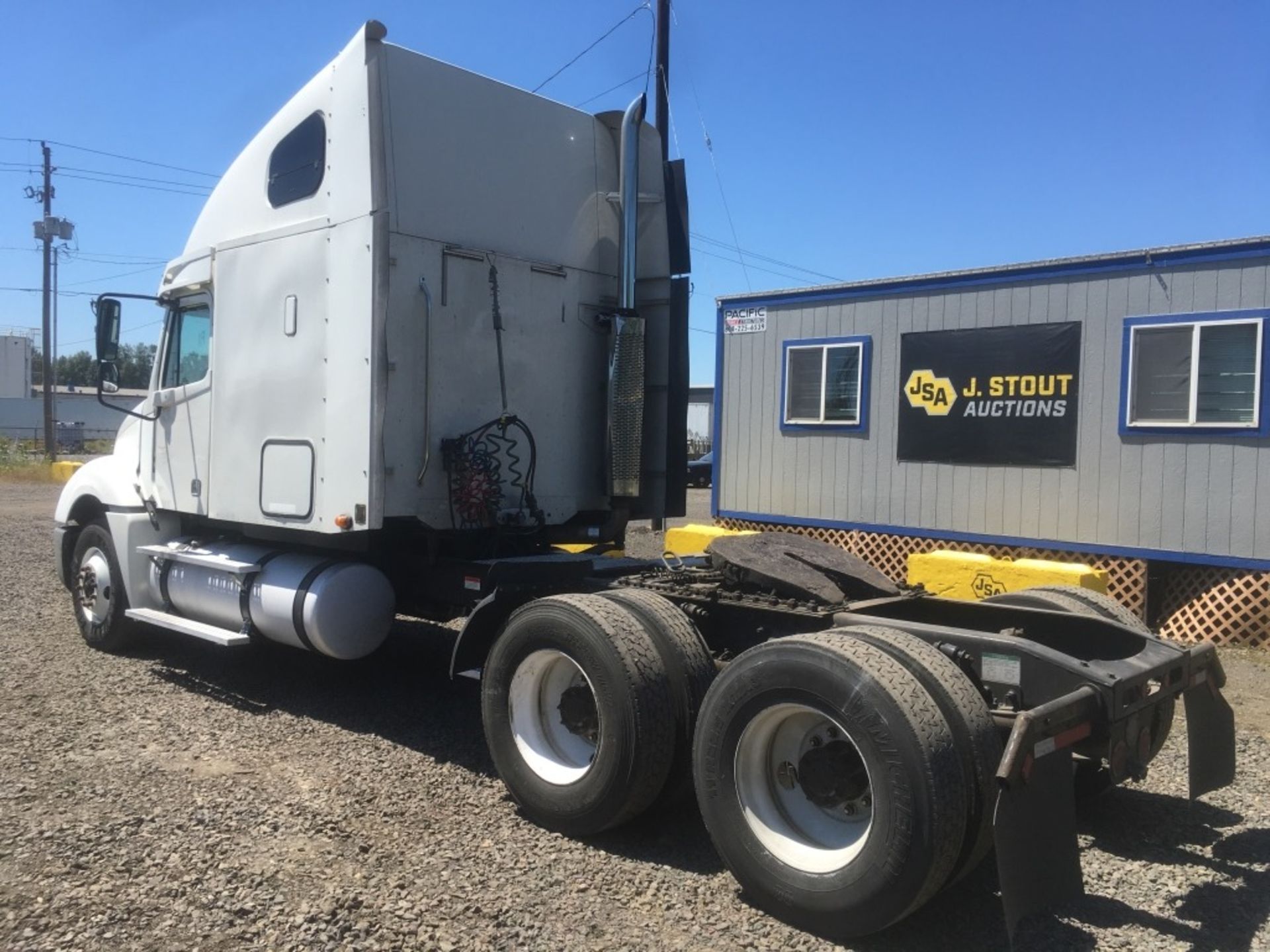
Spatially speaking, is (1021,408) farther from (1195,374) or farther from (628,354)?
(628,354)

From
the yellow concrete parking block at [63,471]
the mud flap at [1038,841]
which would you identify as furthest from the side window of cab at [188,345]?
the yellow concrete parking block at [63,471]

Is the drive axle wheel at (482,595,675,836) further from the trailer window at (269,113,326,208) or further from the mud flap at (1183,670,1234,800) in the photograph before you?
the trailer window at (269,113,326,208)

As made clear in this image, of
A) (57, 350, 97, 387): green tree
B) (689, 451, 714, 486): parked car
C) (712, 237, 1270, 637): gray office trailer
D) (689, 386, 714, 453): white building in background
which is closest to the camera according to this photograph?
(712, 237, 1270, 637): gray office trailer

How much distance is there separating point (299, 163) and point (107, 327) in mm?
2403

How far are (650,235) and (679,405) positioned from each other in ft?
3.68

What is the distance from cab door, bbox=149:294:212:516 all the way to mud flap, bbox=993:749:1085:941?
5.63m

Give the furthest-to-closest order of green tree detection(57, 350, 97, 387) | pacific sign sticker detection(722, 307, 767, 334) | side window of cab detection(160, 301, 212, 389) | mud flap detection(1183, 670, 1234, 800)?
1. green tree detection(57, 350, 97, 387)
2. pacific sign sticker detection(722, 307, 767, 334)
3. side window of cab detection(160, 301, 212, 389)
4. mud flap detection(1183, 670, 1234, 800)

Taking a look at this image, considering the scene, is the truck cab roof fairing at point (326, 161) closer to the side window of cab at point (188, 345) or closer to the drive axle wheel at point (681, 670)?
the side window of cab at point (188, 345)

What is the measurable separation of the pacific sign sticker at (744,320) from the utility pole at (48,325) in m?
30.4

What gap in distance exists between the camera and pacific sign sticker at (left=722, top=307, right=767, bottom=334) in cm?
1224

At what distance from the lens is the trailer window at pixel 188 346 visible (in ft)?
23.6

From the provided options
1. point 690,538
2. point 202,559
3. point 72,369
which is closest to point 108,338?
point 202,559

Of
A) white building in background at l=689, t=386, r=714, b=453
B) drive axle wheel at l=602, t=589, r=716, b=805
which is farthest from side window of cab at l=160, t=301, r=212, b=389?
white building in background at l=689, t=386, r=714, b=453

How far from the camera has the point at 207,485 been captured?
701cm
